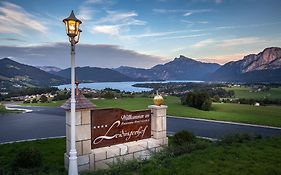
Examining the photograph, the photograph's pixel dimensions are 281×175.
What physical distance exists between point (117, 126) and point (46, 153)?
4.04 metres

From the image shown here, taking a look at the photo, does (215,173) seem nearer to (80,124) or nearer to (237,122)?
(80,124)

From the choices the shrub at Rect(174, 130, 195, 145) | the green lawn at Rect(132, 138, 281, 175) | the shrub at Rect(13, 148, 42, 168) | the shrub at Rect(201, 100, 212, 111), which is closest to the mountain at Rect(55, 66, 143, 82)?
the shrub at Rect(201, 100, 212, 111)

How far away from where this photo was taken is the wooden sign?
9.14 m

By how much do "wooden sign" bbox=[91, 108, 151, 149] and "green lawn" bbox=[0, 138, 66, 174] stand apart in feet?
5.79

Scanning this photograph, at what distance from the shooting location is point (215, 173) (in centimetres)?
708

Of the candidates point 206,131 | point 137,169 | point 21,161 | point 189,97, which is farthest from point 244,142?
point 189,97

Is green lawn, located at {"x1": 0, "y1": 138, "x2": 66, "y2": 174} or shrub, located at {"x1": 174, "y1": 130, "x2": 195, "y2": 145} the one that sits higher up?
shrub, located at {"x1": 174, "y1": 130, "x2": 195, "y2": 145}

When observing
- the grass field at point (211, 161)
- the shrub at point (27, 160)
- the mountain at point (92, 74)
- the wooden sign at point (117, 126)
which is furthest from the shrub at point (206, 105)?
the mountain at point (92, 74)

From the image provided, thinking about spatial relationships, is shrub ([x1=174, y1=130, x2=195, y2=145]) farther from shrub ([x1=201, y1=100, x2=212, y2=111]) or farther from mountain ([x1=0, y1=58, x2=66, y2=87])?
mountain ([x1=0, y1=58, x2=66, y2=87])

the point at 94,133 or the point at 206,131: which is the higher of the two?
the point at 94,133

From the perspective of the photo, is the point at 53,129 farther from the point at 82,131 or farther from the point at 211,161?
the point at 211,161

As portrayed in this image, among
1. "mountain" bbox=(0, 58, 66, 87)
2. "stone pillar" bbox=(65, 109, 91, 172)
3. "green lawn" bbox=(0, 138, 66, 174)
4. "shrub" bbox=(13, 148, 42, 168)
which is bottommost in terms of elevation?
"green lawn" bbox=(0, 138, 66, 174)

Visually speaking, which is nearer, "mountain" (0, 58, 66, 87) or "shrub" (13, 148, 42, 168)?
"shrub" (13, 148, 42, 168)

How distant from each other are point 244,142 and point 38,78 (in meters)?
132
